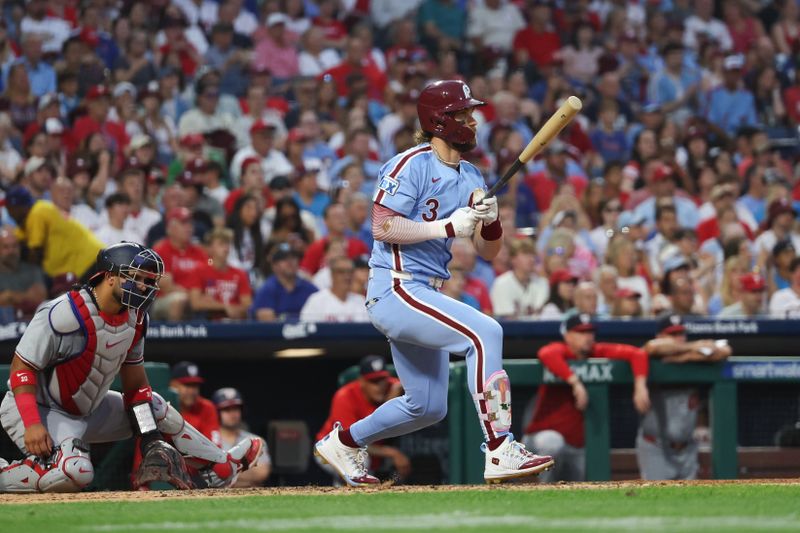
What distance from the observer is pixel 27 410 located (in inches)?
251

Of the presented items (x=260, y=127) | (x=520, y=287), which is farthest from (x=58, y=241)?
(x=520, y=287)

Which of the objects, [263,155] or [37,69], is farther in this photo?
[37,69]

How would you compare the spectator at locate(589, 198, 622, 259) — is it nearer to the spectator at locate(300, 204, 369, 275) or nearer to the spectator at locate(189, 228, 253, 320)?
the spectator at locate(300, 204, 369, 275)

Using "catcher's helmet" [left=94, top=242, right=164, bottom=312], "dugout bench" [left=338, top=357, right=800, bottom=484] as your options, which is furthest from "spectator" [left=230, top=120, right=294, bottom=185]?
"catcher's helmet" [left=94, top=242, right=164, bottom=312]

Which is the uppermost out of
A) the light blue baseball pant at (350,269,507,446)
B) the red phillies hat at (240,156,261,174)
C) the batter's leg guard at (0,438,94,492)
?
the red phillies hat at (240,156,261,174)

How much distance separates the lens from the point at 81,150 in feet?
38.5

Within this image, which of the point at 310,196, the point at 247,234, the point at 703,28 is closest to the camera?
the point at 247,234

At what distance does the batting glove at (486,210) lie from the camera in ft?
19.8

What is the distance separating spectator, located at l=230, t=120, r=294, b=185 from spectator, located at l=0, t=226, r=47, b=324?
9.27 feet

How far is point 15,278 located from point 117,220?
3.78 ft

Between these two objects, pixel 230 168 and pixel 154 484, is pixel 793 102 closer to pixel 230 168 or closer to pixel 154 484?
pixel 230 168

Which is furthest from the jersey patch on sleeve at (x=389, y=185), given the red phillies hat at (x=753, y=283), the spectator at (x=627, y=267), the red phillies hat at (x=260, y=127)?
the red phillies hat at (x=260, y=127)

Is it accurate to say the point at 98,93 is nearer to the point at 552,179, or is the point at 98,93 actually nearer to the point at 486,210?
the point at 552,179

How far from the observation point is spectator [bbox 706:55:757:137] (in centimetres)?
1545
